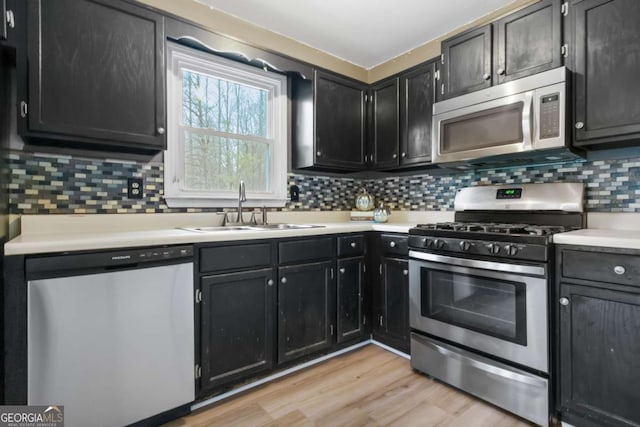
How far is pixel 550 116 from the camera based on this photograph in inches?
71.1

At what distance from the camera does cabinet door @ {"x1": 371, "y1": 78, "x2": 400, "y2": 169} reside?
2809mm

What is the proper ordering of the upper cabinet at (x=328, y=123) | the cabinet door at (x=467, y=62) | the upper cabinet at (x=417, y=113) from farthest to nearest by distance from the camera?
1. the upper cabinet at (x=328, y=123)
2. the upper cabinet at (x=417, y=113)
3. the cabinet door at (x=467, y=62)

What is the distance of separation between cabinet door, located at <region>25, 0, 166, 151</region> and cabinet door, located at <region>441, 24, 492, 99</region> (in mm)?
1870

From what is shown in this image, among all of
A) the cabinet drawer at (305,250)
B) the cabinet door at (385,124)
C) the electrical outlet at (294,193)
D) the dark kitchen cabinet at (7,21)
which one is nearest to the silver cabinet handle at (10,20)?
the dark kitchen cabinet at (7,21)

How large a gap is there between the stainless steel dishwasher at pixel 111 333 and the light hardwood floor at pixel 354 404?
0.96ft

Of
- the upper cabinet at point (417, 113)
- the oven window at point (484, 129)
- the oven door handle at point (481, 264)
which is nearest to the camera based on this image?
the oven door handle at point (481, 264)

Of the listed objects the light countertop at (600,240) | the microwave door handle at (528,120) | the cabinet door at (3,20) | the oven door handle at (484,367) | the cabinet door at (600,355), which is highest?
the cabinet door at (3,20)

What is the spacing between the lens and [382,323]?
2.47 metres

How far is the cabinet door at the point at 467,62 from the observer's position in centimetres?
210

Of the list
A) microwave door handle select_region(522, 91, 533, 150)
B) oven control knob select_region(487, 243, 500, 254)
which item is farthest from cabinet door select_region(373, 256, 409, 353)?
microwave door handle select_region(522, 91, 533, 150)


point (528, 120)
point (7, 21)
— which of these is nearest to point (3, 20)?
point (7, 21)

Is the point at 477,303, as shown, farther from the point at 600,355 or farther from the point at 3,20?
the point at 3,20

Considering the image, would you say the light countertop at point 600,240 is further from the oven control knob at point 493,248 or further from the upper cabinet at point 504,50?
the upper cabinet at point 504,50

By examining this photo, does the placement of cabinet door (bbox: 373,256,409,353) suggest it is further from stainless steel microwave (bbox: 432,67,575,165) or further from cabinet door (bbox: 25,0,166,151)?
cabinet door (bbox: 25,0,166,151)
